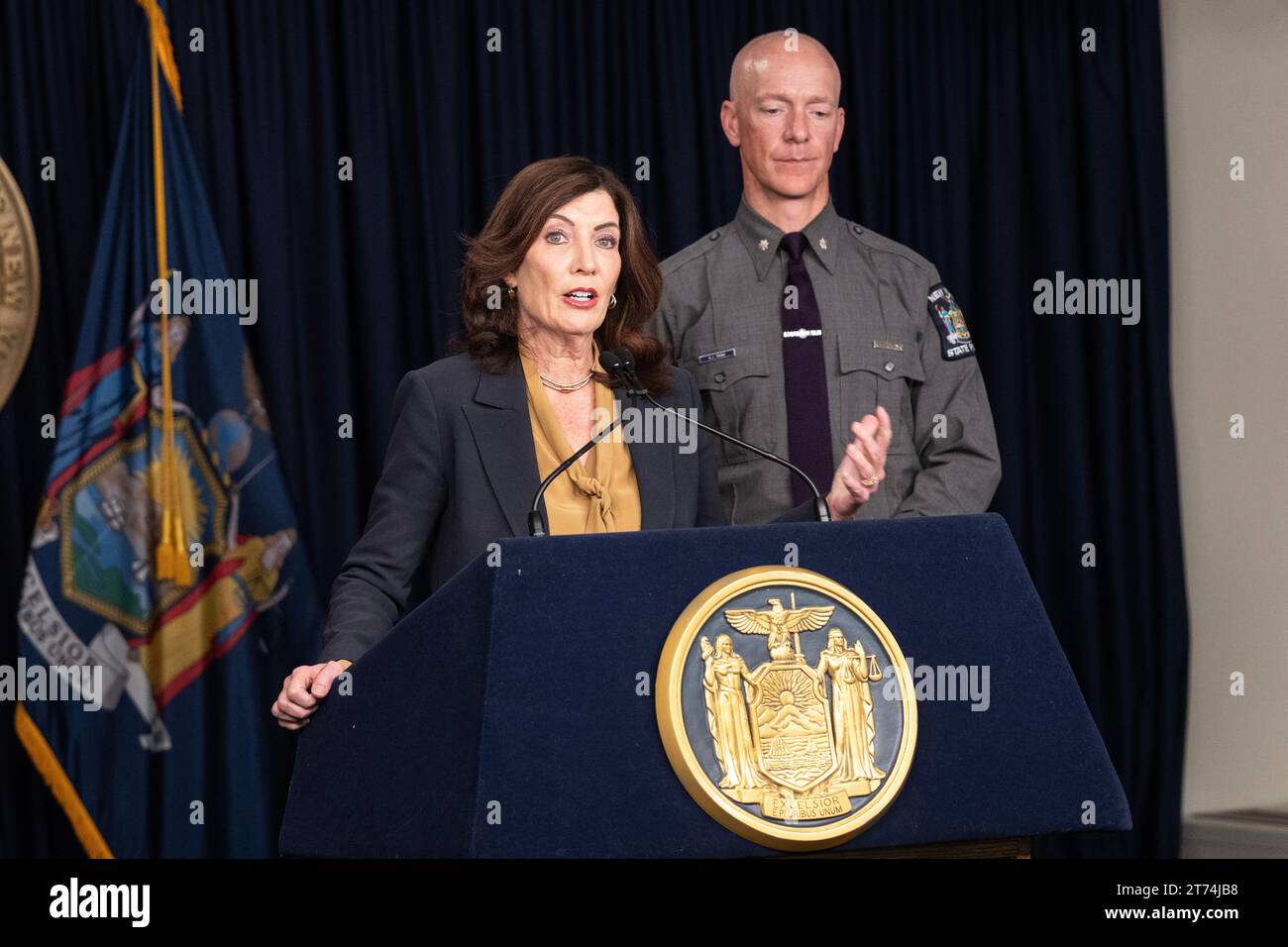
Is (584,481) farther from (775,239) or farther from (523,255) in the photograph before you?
(775,239)

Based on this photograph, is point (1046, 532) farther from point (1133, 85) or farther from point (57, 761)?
point (57, 761)

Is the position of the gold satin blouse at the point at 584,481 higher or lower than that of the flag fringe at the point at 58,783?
higher

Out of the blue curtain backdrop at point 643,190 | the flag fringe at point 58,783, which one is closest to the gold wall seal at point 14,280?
the blue curtain backdrop at point 643,190

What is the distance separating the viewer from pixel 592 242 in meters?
2.33

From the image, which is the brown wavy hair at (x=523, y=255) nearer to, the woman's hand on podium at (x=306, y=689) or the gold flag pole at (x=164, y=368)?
the woman's hand on podium at (x=306, y=689)

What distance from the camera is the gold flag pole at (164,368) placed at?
3.64 m

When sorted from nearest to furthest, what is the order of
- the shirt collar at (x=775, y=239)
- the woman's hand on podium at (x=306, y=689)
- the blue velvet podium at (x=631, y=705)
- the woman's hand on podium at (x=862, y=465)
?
the blue velvet podium at (x=631, y=705), the woman's hand on podium at (x=306, y=689), the woman's hand on podium at (x=862, y=465), the shirt collar at (x=775, y=239)

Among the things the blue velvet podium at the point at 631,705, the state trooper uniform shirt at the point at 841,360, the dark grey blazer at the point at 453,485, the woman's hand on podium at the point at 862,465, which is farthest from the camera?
the state trooper uniform shirt at the point at 841,360

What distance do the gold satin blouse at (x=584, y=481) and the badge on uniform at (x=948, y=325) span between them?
1003 millimetres

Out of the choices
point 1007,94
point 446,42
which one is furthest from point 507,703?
point 1007,94

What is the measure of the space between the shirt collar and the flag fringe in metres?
2.11

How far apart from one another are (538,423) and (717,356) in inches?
31.6

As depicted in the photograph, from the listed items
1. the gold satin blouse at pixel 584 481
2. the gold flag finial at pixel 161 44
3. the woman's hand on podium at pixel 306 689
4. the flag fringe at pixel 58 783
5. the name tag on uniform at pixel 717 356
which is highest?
the gold flag finial at pixel 161 44

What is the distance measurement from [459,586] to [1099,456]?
3.17m
